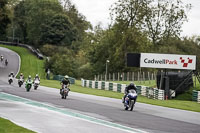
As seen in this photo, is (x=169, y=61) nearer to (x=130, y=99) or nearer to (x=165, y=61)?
(x=165, y=61)

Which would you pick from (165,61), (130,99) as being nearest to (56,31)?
(165,61)

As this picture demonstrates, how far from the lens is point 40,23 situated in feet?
396

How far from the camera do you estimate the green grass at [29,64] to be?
81369 millimetres

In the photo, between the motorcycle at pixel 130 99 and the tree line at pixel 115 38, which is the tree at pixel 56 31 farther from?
the motorcycle at pixel 130 99

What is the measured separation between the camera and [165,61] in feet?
147

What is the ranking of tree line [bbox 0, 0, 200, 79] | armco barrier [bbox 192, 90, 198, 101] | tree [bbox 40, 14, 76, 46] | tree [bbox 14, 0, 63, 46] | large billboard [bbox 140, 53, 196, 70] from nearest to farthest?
armco barrier [bbox 192, 90, 198, 101], large billboard [bbox 140, 53, 196, 70], tree line [bbox 0, 0, 200, 79], tree [bbox 40, 14, 76, 46], tree [bbox 14, 0, 63, 46]

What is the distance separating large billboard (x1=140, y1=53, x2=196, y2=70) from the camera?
44.8 m

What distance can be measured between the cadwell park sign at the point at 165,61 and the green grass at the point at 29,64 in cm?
3543

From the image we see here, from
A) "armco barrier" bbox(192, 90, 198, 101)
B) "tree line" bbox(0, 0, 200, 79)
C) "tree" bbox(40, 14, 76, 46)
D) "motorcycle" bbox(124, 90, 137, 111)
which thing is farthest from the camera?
"tree" bbox(40, 14, 76, 46)

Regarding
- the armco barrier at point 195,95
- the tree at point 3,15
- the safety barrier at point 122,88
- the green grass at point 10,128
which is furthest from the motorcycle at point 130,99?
the tree at point 3,15

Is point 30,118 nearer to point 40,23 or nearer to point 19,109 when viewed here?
point 19,109

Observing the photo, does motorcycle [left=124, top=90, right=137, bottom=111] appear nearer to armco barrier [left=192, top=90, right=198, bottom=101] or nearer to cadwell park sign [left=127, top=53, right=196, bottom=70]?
armco barrier [left=192, top=90, right=198, bottom=101]

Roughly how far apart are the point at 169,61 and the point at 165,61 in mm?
392

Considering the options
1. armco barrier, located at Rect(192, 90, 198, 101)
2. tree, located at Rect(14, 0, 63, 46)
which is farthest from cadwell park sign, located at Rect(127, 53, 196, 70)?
tree, located at Rect(14, 0, 63, 46)
